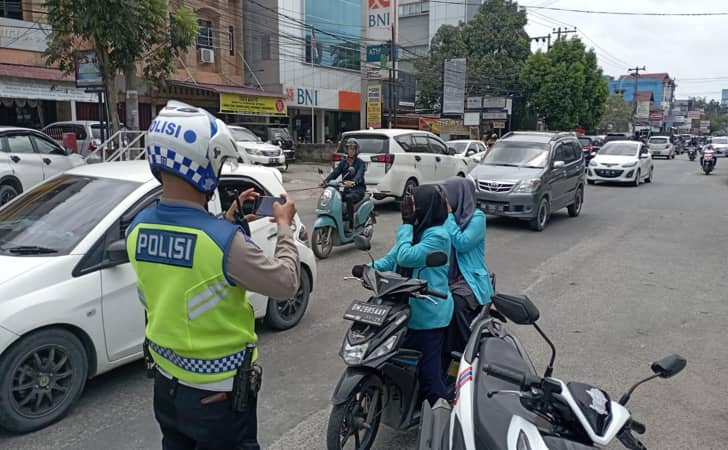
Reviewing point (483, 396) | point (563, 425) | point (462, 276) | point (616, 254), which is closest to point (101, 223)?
point (462, 276)

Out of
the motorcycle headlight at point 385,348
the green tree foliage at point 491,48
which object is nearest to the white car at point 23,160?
the motorcycle headlight at point 385,348

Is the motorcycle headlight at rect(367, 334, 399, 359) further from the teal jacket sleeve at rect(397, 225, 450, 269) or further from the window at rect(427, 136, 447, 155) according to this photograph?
the window at rect(427, 136, 447, 155)

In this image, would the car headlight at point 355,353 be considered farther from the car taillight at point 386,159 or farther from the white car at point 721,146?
the white car at point 721,146

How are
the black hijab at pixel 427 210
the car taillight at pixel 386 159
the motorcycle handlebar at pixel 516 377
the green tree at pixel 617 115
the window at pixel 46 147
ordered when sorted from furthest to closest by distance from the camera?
1. the green tree at pixel 617 115
2. the car taillight at pixel 386 159
3. the window at pixel 46 147
4. the black hijab at pixel 427 210
5. the motorcycle handlebar at pixel 516 377

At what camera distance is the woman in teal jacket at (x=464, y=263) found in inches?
144

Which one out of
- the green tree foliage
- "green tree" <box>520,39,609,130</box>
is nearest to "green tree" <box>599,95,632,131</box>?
"green tree" <box>520,39,609,130</box>

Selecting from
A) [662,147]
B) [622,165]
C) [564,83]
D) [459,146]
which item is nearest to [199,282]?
[459,146]

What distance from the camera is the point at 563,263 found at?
844cm

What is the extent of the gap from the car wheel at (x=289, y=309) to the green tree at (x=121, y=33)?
7541 millimetres

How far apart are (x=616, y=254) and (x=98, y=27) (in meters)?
9.79

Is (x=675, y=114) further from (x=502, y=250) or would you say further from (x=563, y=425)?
(x=563, y=425)

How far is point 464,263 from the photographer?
3.80 metres

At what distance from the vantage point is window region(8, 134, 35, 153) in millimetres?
11172

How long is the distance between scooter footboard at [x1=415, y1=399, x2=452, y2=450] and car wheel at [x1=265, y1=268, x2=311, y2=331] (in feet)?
9.20
